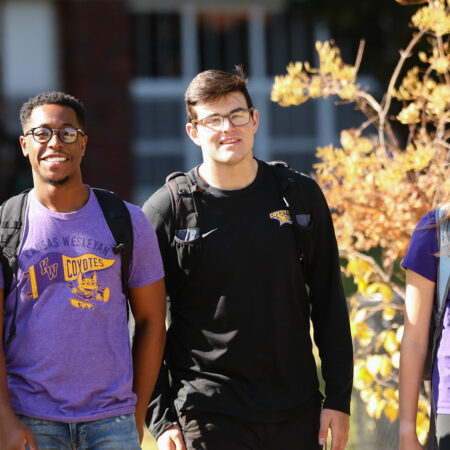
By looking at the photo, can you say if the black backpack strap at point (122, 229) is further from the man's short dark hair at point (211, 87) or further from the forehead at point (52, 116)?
the man's short dark hair at point (211, 87)

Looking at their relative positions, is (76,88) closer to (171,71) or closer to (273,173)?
(171,71)

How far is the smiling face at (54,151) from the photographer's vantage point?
11.1 ft

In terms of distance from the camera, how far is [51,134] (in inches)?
133

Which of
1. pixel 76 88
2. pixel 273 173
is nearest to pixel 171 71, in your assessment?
pixel 76 88

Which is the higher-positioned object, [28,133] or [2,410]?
[28,133]

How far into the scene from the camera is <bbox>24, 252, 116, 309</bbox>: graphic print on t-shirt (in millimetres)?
3215

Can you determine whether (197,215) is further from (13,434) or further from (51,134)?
(13,434)

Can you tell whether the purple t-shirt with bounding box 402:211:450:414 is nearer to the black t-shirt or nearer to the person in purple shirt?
the person in purple shirt

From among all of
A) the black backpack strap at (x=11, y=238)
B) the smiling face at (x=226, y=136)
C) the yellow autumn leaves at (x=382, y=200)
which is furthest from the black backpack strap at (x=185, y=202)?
the yellow autumn leaves at (x=382, y=200)

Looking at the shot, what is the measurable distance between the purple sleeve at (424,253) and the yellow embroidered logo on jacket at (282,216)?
0.48m

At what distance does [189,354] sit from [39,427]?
2.15 feet

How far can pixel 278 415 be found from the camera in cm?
348

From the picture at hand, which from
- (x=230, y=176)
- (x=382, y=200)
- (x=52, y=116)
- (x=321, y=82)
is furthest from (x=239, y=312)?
(x=321, y=82)

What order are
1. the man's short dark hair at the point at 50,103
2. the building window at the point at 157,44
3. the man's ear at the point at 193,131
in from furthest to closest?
the building window at the point at 157,44, the man's ear at the point at 193,131, the man's short dark hair at the point at 50,103
